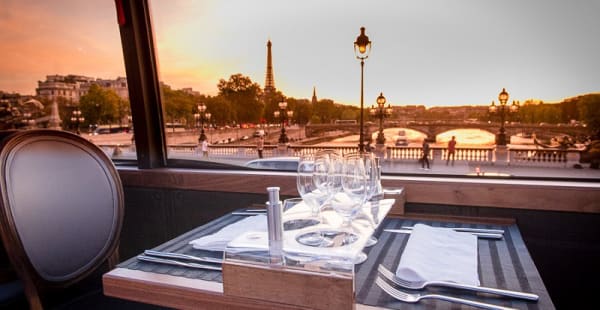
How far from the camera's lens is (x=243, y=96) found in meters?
2.60

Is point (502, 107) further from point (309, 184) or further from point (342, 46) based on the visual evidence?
point (309, 184)

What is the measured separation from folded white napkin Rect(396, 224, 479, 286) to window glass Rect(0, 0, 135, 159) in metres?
2.06

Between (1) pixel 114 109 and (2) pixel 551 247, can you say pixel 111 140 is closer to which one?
(1) pixel 114 109

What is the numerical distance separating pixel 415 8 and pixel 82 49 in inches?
84.4

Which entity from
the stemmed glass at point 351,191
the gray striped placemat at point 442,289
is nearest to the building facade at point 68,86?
the gray striped placemat at point 442,289

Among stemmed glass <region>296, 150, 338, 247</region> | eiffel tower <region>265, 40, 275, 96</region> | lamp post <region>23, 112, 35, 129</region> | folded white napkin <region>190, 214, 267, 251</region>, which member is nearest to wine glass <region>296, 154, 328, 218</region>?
stemmed glass <region>296, 150, 338, 247</region>

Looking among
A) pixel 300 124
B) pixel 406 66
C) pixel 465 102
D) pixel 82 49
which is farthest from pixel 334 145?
pixel 82 49

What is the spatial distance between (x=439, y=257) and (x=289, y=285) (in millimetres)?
501

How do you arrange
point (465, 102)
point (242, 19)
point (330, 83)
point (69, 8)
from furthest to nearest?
point (69, 8)
point (242, 19)
point (330, 83)
point (465, 102)

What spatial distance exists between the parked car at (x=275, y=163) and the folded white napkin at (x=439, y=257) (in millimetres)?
1006

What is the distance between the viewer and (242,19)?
96.3 inches

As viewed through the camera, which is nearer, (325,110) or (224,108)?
(325,110)

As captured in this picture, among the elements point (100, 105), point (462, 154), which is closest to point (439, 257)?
point (462, 154)

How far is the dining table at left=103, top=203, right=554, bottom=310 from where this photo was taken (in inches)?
34.2
